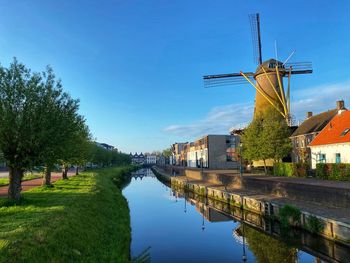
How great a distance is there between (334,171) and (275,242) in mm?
17546

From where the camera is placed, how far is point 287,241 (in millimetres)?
17766

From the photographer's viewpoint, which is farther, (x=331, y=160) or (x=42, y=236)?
(x=331, y=160)

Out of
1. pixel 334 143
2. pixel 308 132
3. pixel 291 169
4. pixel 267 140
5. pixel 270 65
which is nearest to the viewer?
pixel 334 143

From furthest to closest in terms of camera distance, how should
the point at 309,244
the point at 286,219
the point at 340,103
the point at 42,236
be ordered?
the point at 340,103 → the point at 286,219 → the point at 309,244 → the point at 42,236

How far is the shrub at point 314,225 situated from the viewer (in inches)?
661

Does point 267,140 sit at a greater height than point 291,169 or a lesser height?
greater

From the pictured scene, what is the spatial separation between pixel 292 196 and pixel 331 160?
598 inches

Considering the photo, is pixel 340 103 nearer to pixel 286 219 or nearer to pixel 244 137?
pixel 244 137

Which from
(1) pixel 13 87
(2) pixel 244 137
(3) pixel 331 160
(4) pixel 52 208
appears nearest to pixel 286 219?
(4) pixel 52 208

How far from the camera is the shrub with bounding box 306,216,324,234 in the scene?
16.8m

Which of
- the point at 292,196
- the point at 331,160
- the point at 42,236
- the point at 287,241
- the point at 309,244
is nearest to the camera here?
the point at 42,236

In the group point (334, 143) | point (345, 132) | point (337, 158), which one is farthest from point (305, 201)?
point (345, 132)

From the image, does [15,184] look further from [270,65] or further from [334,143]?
[270,65]

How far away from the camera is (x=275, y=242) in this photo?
58.9 ft
